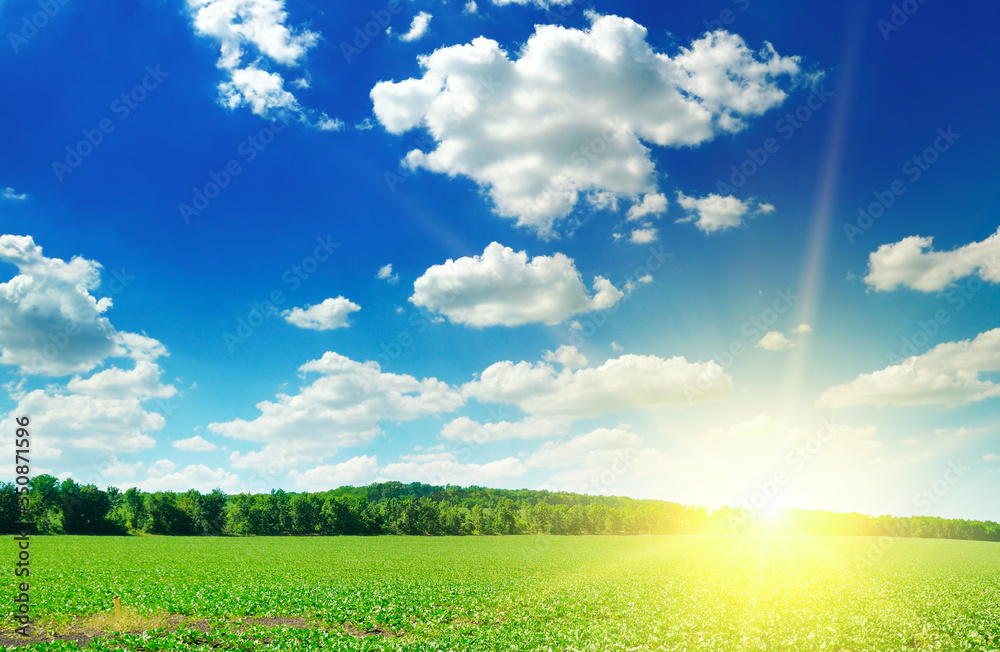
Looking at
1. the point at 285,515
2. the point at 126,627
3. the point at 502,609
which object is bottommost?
the point at 285,515

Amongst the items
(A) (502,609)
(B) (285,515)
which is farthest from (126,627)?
(B) (285,515)

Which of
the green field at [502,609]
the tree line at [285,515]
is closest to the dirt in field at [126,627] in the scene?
the green field at [502,609]

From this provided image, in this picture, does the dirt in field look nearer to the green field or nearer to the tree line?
the green field

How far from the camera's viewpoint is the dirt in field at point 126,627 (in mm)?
19969

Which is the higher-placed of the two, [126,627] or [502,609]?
[126,627]

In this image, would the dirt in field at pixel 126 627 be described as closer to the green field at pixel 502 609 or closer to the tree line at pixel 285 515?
the green field at pixel 502 609

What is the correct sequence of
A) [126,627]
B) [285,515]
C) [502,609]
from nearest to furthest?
[126,627], [502,609], [285,515]

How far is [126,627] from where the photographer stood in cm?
2178

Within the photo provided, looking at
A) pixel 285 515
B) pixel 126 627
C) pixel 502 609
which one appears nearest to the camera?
pixel 126 627

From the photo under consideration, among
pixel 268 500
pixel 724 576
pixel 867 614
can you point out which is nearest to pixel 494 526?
pixel 268 500

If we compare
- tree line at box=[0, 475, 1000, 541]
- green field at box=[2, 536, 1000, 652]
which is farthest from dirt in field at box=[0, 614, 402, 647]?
tree line at box=[0, 475, 1000, 541]

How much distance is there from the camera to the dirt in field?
786 inches

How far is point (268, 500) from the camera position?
421ft

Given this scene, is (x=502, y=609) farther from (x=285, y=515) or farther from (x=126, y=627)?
(x=285, y=515)
